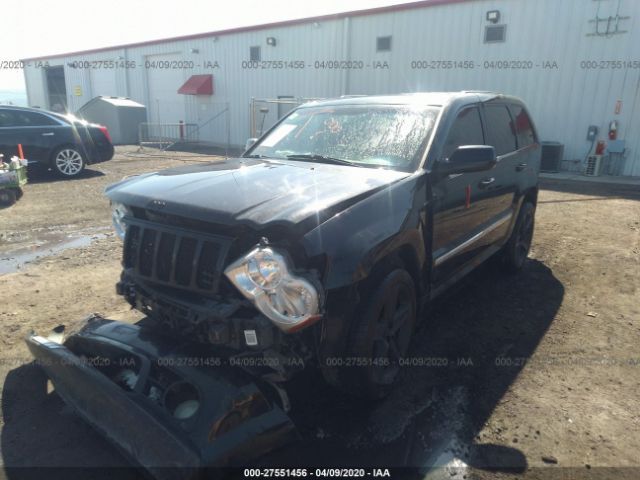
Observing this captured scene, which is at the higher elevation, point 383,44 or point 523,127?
point 383,44

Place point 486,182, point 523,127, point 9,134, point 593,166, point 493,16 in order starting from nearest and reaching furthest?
point 486,182, point 523,127, point 9,134, point 593,166, point 493,16

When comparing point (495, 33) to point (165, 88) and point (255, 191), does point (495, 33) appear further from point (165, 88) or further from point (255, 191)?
point (165, 88)

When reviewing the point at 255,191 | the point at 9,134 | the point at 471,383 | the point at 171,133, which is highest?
the point at 255,191

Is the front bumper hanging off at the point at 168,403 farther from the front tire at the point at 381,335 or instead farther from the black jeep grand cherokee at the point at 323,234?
the front tire at the point at 381,335

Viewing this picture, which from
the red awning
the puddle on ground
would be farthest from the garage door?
the puddle on ground

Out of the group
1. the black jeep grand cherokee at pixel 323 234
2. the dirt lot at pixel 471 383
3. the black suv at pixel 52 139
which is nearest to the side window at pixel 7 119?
the black suv at pixel 52 139

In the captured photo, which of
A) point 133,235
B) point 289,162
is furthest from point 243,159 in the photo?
point 133,235

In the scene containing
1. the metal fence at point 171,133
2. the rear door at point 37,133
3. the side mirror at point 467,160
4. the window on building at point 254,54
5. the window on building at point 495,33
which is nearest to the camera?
the side mirror at point 467,160

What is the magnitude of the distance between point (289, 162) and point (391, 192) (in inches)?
38.6

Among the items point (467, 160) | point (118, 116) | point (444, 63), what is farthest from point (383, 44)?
point (467, 160)

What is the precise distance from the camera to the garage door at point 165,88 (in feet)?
79.9

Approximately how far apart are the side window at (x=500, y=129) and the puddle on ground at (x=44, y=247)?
4941 mm

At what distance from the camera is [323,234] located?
90.4 inches

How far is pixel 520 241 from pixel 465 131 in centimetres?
202
